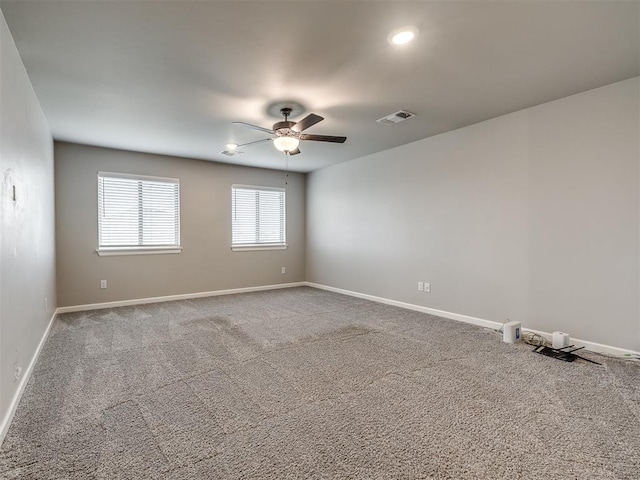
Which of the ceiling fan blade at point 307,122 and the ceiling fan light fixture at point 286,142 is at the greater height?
the ceiling fan blade at point 307,122

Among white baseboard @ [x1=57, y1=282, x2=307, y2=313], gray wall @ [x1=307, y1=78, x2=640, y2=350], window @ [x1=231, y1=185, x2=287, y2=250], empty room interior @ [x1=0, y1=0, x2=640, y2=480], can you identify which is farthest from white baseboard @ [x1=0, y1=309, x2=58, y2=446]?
gray wall @ [x1=307, y1=78, x2=640, y2=350]

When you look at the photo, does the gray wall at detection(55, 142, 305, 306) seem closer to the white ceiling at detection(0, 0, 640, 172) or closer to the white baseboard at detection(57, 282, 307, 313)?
the white baseboard at detection(57, 282, 307, 313)

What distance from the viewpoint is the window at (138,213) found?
16.7 feet

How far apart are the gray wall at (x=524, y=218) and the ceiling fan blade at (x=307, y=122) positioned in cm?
147

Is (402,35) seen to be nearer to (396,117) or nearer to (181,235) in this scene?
(396,117)

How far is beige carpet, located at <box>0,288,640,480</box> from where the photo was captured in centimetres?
160

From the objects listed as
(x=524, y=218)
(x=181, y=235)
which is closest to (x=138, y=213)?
(x=181, y=235)

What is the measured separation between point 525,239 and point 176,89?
13.1ft

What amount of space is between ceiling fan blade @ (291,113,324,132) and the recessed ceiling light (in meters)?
0.87

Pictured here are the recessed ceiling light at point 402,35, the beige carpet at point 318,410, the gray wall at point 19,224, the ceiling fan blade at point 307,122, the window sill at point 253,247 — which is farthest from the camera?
the window sill at point 253,247

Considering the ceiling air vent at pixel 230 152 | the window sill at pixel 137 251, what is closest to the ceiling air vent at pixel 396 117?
the ceiling air vent at pixel 230 152

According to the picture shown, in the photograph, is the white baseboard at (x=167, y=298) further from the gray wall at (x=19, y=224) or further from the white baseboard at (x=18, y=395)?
the white baseboard at (x=18, y=395)

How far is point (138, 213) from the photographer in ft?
17.6

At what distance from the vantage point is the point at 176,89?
3.03 meters
